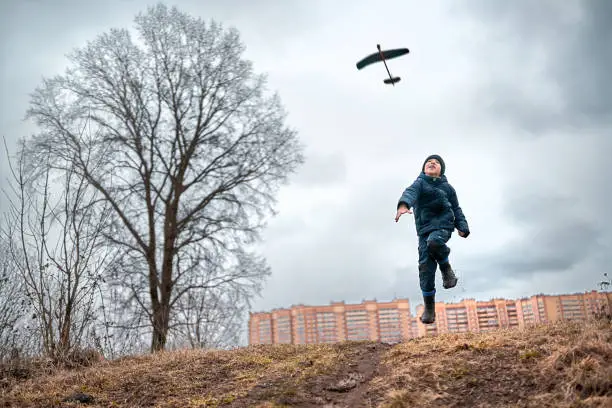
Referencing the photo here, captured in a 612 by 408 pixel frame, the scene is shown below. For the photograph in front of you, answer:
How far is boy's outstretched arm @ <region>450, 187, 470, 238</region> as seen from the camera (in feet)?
23.8

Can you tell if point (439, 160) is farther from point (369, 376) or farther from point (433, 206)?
point (369, 376)

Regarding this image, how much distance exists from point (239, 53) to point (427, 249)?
11754 mm

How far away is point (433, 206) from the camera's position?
279 inches

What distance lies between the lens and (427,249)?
A: 698 cm

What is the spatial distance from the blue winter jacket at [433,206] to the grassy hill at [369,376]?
62.6 inches

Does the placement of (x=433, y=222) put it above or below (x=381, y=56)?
below

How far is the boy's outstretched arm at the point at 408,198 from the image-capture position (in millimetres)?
6398

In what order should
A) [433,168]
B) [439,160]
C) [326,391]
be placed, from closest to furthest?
1. [326,391]
2. [433,168]
3. [439,160]

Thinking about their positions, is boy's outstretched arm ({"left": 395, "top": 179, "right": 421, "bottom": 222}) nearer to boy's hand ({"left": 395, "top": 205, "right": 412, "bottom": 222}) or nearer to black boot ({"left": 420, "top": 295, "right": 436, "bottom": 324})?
boy's hand ({"left": 395, "top": 205, "right": 412, "bottom": 222})

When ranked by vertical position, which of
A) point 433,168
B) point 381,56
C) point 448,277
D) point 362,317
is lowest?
point 448,277

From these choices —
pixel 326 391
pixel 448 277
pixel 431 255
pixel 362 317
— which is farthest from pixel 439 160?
pixel 362 317

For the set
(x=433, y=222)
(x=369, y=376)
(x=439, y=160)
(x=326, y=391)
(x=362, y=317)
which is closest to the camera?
(x=326, y=391)

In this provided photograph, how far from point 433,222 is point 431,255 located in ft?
1.51

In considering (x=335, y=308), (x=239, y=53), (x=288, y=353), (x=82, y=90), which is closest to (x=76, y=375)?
(x=288, y=353)
